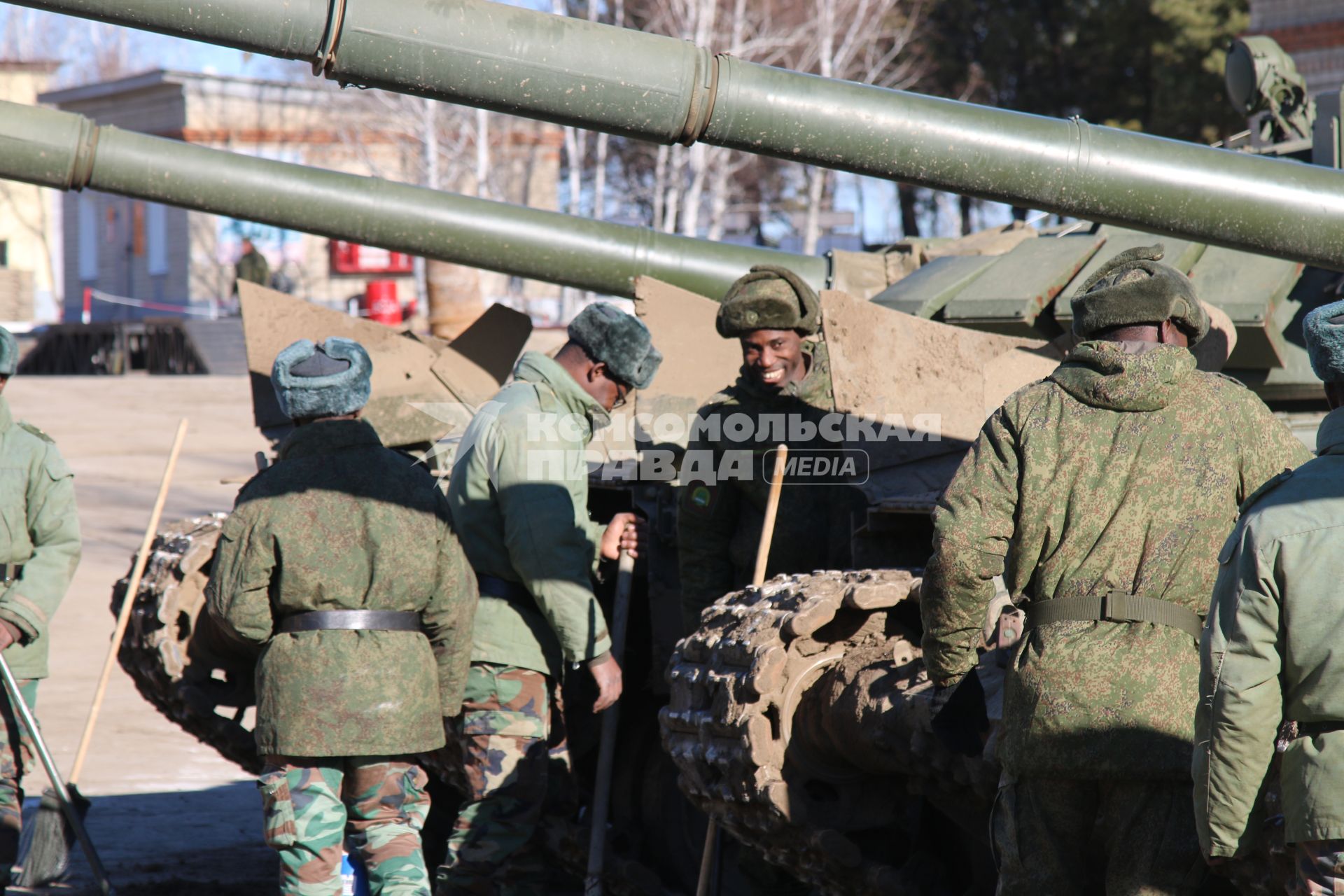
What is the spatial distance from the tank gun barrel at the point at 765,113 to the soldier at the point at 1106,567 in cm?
64

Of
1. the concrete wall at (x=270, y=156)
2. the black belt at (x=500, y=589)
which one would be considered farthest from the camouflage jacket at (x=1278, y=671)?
the concrete wall at (x=270, y=156)

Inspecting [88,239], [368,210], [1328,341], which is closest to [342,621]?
[368,210]

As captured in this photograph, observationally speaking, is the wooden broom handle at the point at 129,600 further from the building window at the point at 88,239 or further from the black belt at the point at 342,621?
the building window at the point at 88,239

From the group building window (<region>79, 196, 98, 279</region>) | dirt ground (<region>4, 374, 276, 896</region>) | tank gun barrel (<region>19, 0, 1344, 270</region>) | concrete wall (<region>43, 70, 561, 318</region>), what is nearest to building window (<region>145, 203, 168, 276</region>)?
concrete wall (<region>43, 70, 561, 318</region>)

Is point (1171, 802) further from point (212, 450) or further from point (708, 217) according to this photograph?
point (708, 217)

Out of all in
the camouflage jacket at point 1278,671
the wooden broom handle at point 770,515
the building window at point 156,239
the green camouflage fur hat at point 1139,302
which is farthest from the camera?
the building window at point 156,239

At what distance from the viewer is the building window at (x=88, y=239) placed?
1566 inches

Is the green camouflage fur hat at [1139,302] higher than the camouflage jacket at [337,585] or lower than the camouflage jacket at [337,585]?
higher

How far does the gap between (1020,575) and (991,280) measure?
304 cm

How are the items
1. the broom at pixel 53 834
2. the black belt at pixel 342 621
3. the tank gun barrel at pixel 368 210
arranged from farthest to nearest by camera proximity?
the broom at pixel 53 834, the tank gun barrel at pixel 368 210, the black belt at pixel 342 621

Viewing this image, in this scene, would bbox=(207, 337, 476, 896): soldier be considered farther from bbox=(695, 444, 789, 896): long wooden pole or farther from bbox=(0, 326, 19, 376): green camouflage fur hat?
bbox=(0, 326, 19, 376): green camouflage fur hat

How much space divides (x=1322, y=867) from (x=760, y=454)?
260cm

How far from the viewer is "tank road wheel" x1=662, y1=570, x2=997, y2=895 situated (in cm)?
444

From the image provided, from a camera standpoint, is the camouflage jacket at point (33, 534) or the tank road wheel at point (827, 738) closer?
the tank road wheel at point (827, 738)
